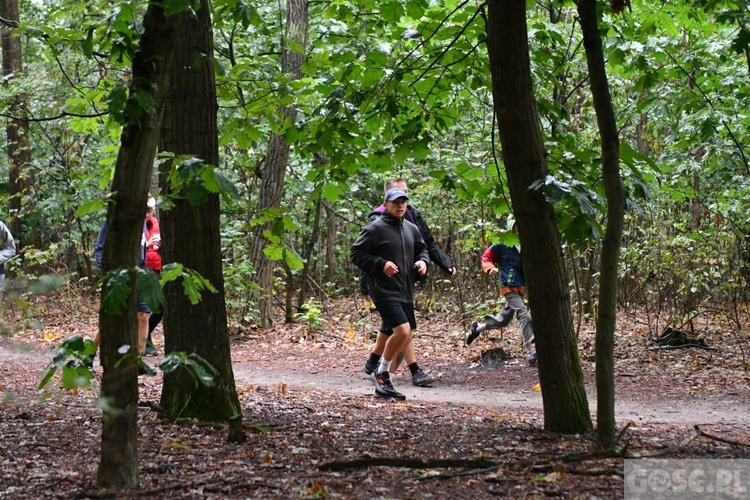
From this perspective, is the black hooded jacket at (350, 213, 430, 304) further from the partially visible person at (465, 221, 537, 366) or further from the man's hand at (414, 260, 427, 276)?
the partially visible person at (465, 221, 537, 366)

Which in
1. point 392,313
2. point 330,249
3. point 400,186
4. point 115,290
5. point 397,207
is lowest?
point 392,313

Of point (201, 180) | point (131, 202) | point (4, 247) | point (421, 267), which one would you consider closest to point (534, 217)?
point (201, 180)

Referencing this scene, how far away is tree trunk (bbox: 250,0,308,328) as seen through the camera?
12930 mm

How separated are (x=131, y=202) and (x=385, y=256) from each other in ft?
18.3

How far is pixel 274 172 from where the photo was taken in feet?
45.4

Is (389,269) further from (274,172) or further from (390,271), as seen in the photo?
(274,172)

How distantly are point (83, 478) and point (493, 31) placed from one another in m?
3.82

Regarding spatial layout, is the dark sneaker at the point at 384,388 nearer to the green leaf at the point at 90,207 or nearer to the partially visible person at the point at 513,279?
the partially visible person at the point at 513,279

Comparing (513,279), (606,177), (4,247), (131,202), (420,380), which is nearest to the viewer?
(131,202)

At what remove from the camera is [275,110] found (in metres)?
6.24

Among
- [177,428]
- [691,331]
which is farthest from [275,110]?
[691,331]

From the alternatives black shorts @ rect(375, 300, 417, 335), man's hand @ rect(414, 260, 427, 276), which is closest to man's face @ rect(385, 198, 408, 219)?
man's hand @ rect(414, 260, 427, 276)

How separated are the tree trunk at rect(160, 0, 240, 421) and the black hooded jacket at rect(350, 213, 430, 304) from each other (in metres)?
3.27

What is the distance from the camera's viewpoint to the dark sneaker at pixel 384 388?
8.52m
